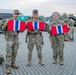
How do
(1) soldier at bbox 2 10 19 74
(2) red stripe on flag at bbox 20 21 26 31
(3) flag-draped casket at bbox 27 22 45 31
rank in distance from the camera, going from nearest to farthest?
(1) soldier at bbox 2 10 19 74 → (2) red stripe on flag at bbox 20 21 26 31 → (3) flag-draped casket at bbox 27 22 45 31

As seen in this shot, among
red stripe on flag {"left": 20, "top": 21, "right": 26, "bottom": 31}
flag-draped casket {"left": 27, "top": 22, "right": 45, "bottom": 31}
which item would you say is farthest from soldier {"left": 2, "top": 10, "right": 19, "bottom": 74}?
flag-draped casket {"left": 27, "top": 22, "right": 45, "bottom": 31}

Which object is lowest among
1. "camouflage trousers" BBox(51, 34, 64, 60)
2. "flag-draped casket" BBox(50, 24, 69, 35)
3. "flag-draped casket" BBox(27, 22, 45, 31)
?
"camouflage trousers" BBox(51, 34, 64, 60)

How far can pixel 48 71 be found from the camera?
9.38 m

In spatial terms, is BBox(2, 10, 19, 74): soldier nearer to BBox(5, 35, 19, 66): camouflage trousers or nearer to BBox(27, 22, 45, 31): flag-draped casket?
BBox(5, 35, 19, 66): camouflage trousers

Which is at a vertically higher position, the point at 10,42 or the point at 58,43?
the point at 10,42

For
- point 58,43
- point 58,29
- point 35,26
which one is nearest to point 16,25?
point 35,26

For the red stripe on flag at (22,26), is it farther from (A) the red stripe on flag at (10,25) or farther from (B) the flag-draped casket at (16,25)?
(A) the red stripe on flag at (10,25)

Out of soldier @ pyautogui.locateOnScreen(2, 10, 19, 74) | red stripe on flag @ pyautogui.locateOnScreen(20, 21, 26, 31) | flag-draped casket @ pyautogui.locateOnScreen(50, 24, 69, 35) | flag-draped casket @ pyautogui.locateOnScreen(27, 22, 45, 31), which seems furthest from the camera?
flag-draped casket @ pyautogui.locateOnScreen(50, 24, 69, 35)

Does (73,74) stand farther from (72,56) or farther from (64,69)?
(72,56)

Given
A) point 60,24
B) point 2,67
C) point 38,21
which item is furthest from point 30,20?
point 2,67

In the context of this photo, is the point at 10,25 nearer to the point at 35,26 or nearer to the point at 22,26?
the point at 22,26

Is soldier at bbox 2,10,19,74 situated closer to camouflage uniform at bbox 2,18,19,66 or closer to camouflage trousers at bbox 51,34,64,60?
camouflage uniform at bbox 2,18,19,66

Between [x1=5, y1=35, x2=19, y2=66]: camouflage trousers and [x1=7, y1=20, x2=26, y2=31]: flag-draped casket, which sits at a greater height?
[x1=7, y1=20, x2=26, y2=31]: flag-draped casket

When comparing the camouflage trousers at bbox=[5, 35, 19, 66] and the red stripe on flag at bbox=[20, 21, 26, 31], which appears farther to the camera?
the red stripe on flag at bbox=[20, 21, 26, 31]
